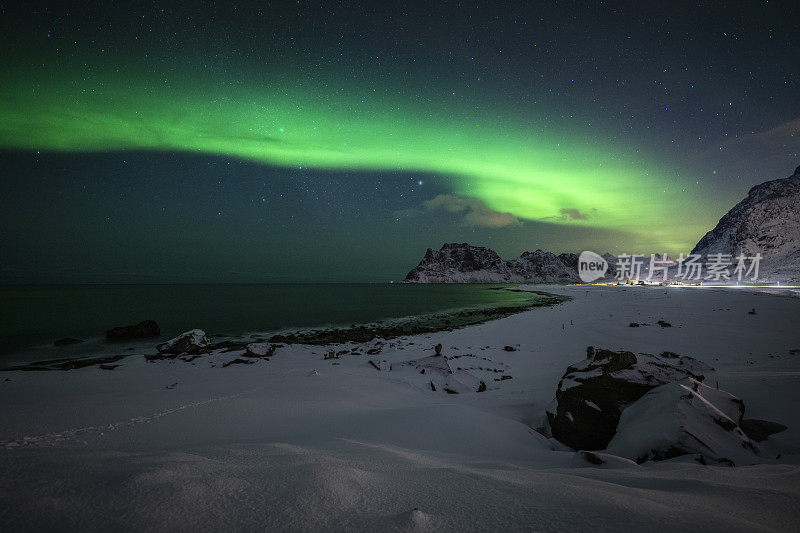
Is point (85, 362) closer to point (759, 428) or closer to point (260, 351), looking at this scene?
point (260, 351)

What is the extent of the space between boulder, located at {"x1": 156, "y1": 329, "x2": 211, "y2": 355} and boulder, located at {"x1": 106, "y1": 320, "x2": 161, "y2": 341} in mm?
10858

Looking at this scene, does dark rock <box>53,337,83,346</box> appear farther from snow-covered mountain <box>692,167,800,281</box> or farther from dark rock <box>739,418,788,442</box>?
snow-covered mountain <box>692,167,800,281</box>

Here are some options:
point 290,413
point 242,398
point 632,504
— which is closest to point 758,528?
point 632,504

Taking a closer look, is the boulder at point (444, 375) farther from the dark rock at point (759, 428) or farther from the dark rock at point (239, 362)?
the dark rock at point (759, 428)

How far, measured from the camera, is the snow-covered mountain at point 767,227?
11968cm

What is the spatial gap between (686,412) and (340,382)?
20.0ft

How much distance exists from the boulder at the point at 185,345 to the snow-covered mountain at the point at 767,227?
157 meters

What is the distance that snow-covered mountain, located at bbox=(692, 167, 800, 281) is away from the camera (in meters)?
120

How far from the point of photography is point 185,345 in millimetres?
16016

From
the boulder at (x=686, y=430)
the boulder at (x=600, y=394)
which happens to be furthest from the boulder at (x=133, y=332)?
the boulder at (x=686, y=430)

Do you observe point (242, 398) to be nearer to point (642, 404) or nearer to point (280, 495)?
point (280, 495)

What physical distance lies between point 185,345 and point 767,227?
205 m

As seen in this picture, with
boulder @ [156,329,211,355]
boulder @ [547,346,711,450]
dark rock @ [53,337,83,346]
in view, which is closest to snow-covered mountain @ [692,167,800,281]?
boulder @ [547,346,711,450]

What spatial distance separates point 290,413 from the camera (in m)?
4.95
